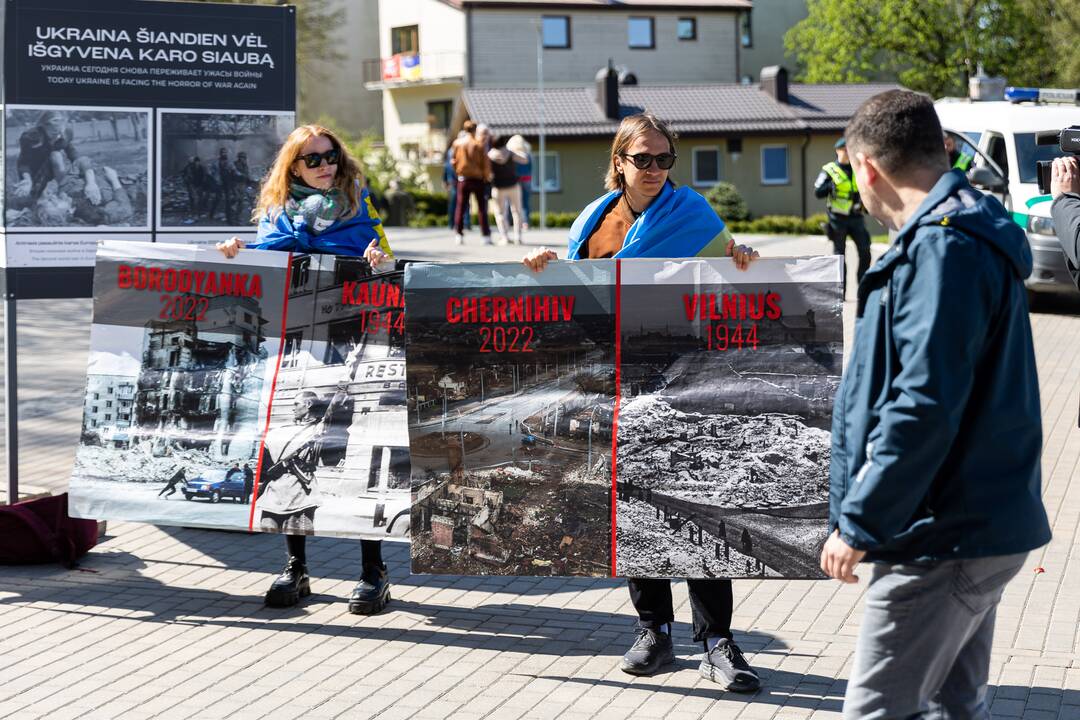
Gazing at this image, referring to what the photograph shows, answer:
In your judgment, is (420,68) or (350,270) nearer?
(350,270)

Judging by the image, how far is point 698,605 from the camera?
5062 mm

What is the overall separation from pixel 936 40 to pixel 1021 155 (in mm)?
43379

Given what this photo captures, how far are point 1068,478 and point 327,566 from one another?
447 cm

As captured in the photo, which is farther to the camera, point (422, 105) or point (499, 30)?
point (422, 105)

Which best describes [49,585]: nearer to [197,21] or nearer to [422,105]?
[197,21]

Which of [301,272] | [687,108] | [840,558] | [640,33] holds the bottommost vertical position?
[840,558]

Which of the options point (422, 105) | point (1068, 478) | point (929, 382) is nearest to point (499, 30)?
point (422, 105)

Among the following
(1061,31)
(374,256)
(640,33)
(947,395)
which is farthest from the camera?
(640,33)

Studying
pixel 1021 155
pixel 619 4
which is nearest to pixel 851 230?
pixel 1021 155

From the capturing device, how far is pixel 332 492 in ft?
18.7

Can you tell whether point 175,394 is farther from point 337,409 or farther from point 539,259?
point 539,259

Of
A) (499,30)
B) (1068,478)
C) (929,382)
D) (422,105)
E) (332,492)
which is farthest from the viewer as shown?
(422,105)

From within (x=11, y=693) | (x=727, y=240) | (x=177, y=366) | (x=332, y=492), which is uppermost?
(x=727, y=240)

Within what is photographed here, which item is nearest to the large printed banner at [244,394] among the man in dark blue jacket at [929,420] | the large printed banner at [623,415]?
the large printed banner at [623,415]
